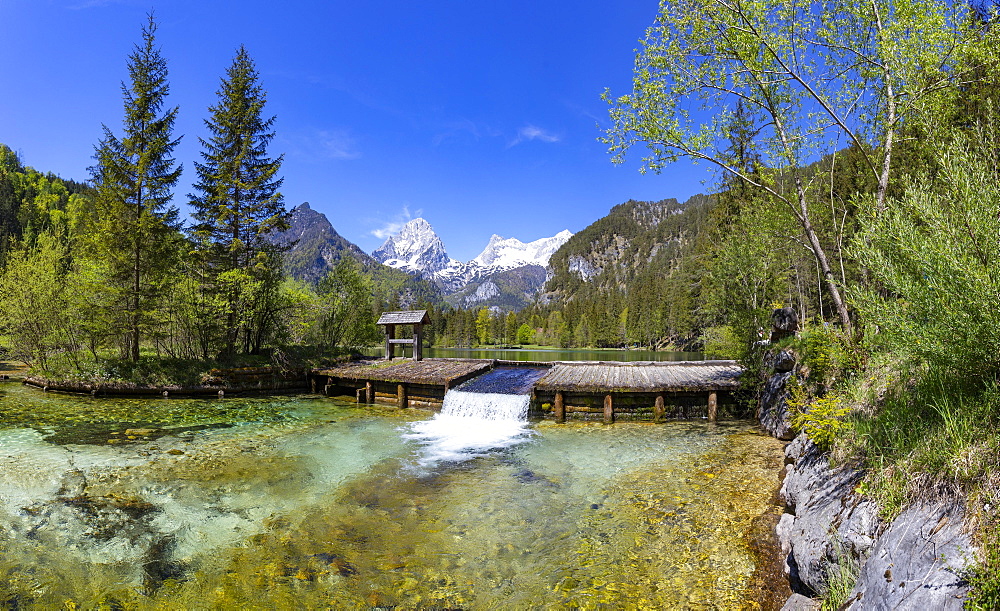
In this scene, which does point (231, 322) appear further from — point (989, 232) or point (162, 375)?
point (989, 232)

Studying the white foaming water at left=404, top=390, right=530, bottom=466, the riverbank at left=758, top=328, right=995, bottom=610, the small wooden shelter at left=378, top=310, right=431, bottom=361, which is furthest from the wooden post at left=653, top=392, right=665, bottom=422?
the small wooden shelter at left=378, top=310, right=431, bottom=361

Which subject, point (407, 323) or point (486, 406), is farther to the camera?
point (407, 323)

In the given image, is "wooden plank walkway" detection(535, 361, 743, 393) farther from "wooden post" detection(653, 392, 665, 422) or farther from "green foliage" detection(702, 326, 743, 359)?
"green foliage" detection(702, 326, 743, 359)

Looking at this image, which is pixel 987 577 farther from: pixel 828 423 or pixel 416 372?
pixel 416 372

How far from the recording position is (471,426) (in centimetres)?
1494

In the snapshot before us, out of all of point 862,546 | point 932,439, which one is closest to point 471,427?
point 862,546

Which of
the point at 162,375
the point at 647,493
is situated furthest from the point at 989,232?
the point at 162,375

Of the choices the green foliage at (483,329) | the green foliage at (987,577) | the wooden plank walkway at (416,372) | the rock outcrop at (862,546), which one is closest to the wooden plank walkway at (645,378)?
the wooden plank walkway at (416,372)

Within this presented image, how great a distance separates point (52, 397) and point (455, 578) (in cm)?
2300

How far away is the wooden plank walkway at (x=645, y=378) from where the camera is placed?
1504 centimetres

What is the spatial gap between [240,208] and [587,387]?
21718mm

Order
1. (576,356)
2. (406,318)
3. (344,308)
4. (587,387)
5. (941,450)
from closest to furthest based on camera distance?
1. (941,450)
2. (587,387)
3. (406,318)
4. (344,308)
5. (576,356)

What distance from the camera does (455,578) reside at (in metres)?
5.65

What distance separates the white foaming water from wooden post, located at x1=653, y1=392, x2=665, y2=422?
14.7 ft
